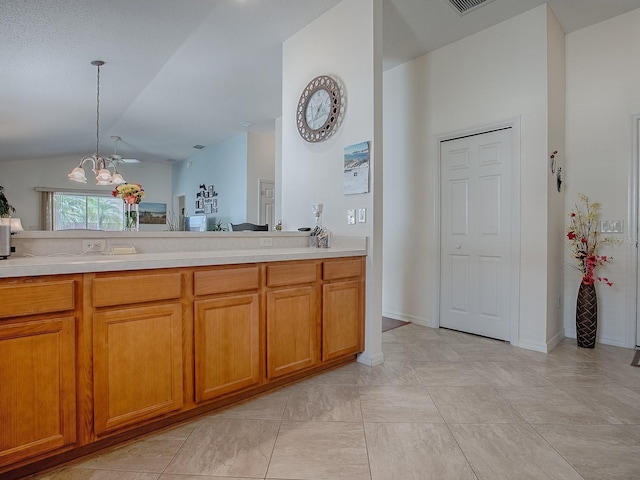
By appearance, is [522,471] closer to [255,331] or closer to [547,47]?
[255,331]

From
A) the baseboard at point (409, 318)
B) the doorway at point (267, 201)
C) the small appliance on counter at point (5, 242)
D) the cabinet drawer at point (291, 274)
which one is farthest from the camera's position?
the doorway at point (267, 201)

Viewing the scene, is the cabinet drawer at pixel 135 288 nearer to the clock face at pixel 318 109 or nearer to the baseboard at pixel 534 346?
the clock face at pixel 318 109

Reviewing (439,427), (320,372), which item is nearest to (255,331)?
(320,372)

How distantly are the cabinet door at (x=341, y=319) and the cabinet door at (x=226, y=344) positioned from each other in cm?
59

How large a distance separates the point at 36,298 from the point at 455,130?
12.0 feet

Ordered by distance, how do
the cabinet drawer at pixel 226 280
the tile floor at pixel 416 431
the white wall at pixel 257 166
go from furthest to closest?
the white wall at pixel 257 166
the cabinet drawer at pixel 226 280
the tile floor at pixel 416 431

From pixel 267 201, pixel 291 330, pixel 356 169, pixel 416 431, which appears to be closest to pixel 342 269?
pixel 291 330

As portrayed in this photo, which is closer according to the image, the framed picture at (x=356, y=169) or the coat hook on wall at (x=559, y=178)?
the framed picture at (x=356, y=169)

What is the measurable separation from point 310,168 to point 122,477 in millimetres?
2586

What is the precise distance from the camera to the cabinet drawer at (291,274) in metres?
2.24

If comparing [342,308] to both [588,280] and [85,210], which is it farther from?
[85,210]

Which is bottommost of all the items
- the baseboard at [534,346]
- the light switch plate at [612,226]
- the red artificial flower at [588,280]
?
the baseboard at [534,346]

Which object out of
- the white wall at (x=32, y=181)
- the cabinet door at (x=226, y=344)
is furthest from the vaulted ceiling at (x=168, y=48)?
the cabinet door at (x=226, y=344)

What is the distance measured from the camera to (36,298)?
4.70 ft
